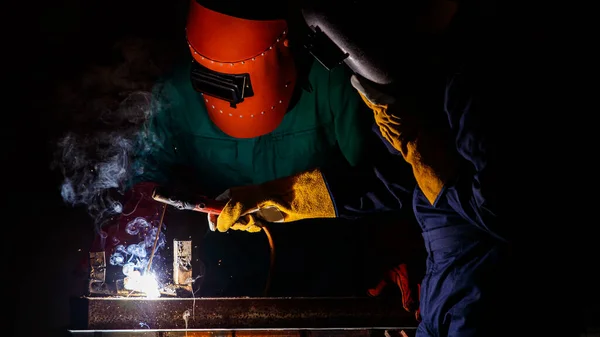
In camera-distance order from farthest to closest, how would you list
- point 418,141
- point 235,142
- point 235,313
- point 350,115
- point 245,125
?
point 235,142
point 350,115
point 245,125
point 235,313
point 418,141

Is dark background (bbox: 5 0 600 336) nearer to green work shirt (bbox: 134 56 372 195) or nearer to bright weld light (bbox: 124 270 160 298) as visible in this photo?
green work shirt (bbox: 134 56 372 195)

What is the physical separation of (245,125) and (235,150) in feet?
1.65

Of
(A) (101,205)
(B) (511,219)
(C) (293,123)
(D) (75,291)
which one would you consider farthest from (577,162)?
(D) (75,291)

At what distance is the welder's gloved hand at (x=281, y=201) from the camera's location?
113 inches

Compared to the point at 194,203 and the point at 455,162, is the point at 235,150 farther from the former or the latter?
the point at 455,162

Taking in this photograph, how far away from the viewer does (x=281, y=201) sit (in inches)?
116

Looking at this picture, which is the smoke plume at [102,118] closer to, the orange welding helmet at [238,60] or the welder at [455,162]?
the orange welding helmet at [238,60]

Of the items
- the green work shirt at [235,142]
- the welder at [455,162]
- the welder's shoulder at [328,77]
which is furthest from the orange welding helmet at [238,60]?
the welder at [455,162]

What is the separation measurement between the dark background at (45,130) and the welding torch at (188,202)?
208cm

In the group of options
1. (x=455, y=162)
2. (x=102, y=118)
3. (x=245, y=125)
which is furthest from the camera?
(x=102, y=118)

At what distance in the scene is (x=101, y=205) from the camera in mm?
3967

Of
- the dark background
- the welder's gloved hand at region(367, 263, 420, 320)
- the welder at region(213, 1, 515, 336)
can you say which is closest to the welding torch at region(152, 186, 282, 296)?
the welder's gloved hand at region(367, 263, 420, 320)

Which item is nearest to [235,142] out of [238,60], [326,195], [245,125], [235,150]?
[235,150]

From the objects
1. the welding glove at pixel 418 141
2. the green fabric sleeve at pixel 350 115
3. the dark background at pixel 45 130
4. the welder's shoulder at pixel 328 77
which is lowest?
the dark background at pixel 45 130
